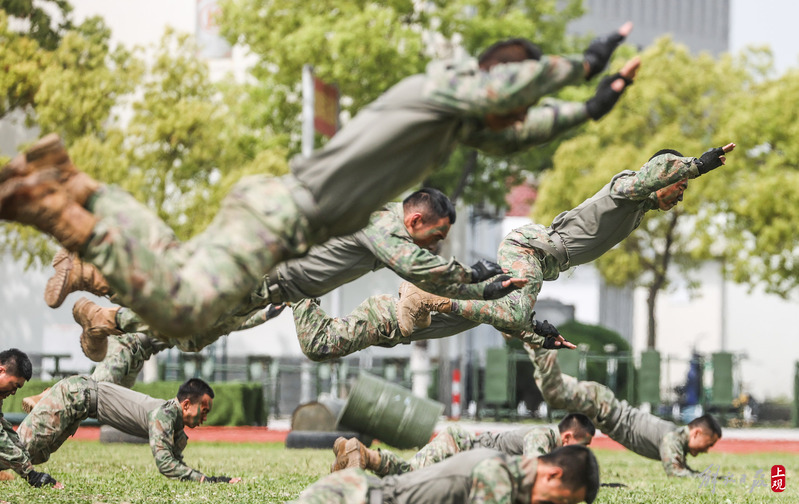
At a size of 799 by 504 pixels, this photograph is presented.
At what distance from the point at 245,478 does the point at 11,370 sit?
2534mm

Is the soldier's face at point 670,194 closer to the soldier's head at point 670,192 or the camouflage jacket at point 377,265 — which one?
the soldier's head at point 670,192

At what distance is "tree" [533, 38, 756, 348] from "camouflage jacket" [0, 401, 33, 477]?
23.0 metres

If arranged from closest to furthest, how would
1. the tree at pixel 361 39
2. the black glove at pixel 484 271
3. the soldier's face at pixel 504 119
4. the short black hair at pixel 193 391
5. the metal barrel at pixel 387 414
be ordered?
1. the soldier's face at pixel 504 119
2. the black glove at pixel 484 271
3. the short black hair at pixel 193 391
4. the metal barrel at pixel 387 414
5. the tree at pixel 361 39

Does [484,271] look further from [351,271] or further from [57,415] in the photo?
[57,415]

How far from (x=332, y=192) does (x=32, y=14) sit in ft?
79.3

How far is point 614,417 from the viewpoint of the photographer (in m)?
12.0

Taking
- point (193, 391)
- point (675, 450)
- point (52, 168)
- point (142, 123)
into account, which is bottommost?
point (675, 450)

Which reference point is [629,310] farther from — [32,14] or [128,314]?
[128,314]

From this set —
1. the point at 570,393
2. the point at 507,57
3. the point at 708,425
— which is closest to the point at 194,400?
the point at 570,393

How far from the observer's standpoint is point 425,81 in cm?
617

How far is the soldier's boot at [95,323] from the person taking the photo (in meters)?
9.24

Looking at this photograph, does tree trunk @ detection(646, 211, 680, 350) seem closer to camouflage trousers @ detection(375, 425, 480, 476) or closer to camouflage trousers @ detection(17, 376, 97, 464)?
camouflage trousers @ detection(375, 425, 480, 476)

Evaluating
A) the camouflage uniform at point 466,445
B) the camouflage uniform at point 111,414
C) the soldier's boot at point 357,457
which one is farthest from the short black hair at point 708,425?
the camouflage uniform at point 111,414

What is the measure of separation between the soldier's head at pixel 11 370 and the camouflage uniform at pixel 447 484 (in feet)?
13.0
